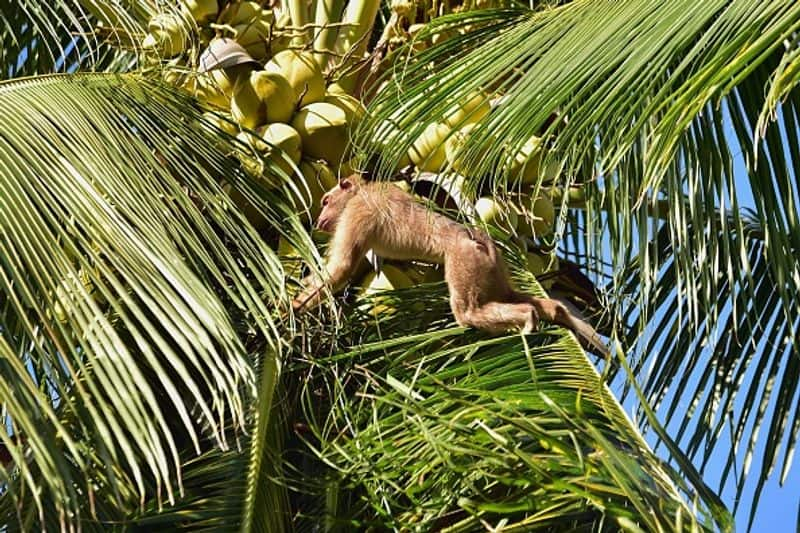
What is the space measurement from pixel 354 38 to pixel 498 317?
43.8 inches

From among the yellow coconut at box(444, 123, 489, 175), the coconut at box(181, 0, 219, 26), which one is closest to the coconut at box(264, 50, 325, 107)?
the coconut at box(181, 0, 219, 26)

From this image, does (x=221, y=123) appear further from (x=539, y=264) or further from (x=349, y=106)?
(x=539, y=264)

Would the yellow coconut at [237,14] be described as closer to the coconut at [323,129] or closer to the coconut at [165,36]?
the coconut at [165,36]

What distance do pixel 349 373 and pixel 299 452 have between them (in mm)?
286

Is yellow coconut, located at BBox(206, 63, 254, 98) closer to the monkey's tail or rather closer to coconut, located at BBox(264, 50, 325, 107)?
coconut, located at BBox(264, 50, 325, 107)

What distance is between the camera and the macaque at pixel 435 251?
4160 millimetres

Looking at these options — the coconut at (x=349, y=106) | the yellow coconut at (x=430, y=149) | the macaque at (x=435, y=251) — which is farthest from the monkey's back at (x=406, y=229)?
the coconut at (x=349, y=106)

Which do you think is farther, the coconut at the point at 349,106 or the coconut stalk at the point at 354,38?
the coconut stalk at the point at 354,38

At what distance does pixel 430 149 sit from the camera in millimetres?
4312

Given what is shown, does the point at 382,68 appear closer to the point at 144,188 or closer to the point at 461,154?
the point at 461,154

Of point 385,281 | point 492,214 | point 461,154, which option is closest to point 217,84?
point 385,281

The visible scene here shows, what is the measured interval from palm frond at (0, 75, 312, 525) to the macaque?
316mm

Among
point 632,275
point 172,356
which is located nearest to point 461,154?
point 172,356

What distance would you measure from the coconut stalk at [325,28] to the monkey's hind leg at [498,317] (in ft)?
3.11
